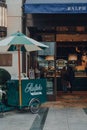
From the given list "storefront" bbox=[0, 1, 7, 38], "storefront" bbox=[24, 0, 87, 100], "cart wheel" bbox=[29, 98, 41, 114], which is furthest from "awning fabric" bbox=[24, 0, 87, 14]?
"cart wheel" bbox=[29, 98, 41, 114]

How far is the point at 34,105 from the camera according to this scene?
14.7m

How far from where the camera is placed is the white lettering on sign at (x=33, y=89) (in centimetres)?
1457

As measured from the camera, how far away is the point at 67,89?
74.2ft

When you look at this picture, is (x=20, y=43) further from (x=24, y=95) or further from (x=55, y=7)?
(x=55, y=7)

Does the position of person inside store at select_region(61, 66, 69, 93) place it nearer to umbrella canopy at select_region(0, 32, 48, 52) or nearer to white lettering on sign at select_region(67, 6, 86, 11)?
white lettering on sign at select_region(67, 6, 86, 11)

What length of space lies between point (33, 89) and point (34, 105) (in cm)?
51

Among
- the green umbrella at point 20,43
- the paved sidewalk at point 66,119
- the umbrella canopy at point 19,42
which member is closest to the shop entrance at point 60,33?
the green umbrella at point 20,43

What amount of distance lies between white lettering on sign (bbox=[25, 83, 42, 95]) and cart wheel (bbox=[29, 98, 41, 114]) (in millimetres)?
249

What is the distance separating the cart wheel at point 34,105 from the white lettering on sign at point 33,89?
25 centimetres

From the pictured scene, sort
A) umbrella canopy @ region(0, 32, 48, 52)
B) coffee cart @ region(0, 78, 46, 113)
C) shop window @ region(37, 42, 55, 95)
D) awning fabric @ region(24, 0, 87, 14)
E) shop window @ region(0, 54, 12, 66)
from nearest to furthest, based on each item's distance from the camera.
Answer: umbrella canopy @ region(0, 32, 48, 52) < coffee cart @ region(0, 78, 46, 113) < awning fabric @ region(24, 0, 87, 14) < shop window @ region(0, 54, 12, 66) < shop window @ region(37, 42, 55, 95)

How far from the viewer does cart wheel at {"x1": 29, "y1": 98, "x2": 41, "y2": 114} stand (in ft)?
47.6

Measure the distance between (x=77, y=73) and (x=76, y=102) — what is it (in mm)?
5399

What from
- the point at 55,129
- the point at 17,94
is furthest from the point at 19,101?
the point at 55,129

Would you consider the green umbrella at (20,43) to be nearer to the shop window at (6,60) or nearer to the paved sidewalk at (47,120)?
the paved sidewalk at (47,120)
